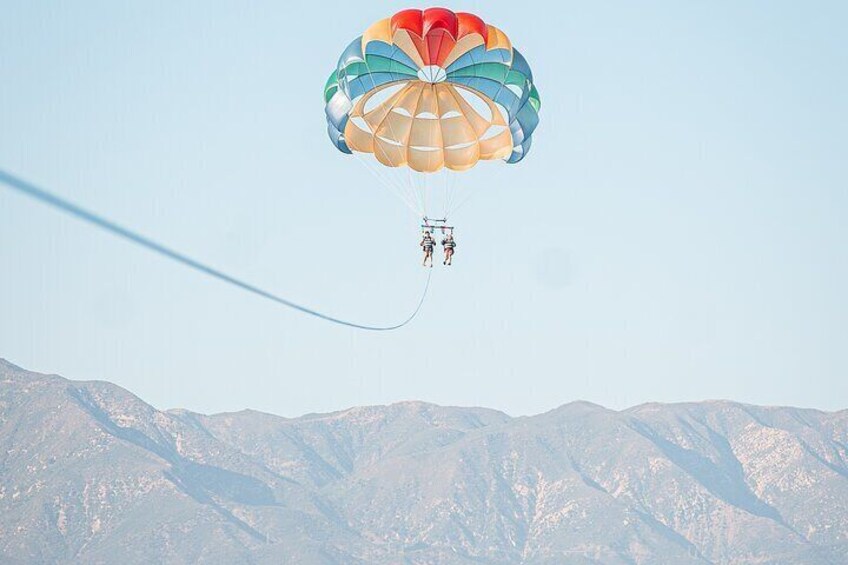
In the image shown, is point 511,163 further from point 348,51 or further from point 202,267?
point 202,267

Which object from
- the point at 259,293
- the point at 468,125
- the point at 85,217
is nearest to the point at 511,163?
the point at 468,125

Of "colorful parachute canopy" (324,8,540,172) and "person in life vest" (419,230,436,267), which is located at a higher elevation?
"colorful parachute canopy" (324,8,540,172)

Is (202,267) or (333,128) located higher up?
(333,128)

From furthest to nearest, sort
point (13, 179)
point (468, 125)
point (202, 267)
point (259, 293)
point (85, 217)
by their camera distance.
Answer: point (468, 125)
point (259, 293)
point (202, 267)
point (85, 217)
point (13, 179)

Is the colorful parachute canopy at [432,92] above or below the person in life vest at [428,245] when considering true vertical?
above

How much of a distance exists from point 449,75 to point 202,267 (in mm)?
36908

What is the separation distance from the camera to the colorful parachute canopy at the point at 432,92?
225ft

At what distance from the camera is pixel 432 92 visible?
7106cm

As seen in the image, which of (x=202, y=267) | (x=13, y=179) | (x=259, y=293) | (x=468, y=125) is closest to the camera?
(x=13, y=179)

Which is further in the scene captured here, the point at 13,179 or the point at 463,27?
the point at 463,27

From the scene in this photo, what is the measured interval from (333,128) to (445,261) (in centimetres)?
1081

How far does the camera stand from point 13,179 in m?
27.7

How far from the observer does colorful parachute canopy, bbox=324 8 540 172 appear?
68500 millimetres

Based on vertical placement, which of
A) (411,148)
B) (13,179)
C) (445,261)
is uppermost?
(411,148)
